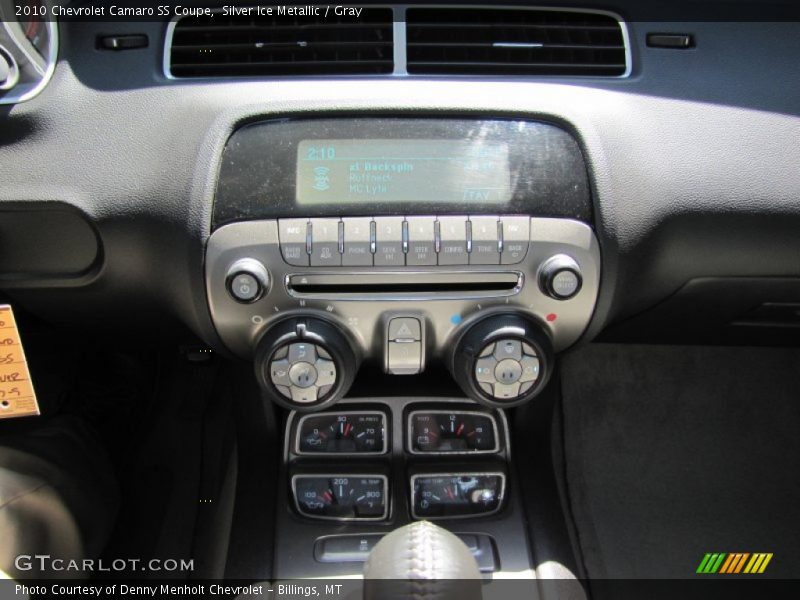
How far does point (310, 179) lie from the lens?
1.23 metres

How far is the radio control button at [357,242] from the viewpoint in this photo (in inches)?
47.1

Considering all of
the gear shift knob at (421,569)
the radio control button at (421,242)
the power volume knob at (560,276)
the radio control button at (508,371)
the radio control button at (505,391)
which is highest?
the radio control button at (421,242)

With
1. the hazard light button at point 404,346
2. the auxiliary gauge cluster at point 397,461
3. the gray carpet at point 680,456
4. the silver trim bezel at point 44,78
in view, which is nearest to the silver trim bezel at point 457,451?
the auxiliary gauge cluster at point 397,461

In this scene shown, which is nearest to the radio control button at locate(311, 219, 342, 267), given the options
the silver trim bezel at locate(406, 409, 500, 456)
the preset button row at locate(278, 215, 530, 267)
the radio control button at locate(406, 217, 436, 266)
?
the preset button row at locate(278, 215, 530, 267)

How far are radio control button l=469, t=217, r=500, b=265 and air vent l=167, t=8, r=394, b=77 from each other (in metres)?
0.33

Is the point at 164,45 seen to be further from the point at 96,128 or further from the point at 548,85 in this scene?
the point at 548,85

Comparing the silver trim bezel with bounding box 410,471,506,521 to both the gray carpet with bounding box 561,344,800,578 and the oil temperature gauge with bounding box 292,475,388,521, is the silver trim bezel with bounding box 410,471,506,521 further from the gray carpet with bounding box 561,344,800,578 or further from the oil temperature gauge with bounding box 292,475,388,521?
the gray carpet with bounding box 561,344,800,578

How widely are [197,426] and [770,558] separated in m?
1.45

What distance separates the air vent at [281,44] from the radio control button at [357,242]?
0.94 feet

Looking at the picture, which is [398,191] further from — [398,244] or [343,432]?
[343,432]

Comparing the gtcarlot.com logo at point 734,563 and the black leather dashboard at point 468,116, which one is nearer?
the black leather dashboard at point 468,116

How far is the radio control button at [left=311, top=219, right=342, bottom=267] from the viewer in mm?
1198

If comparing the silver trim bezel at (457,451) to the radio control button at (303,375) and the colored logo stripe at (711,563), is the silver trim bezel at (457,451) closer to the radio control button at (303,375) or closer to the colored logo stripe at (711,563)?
the radio control button at (303,375)

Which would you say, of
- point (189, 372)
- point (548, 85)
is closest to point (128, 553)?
point (189, 372)
